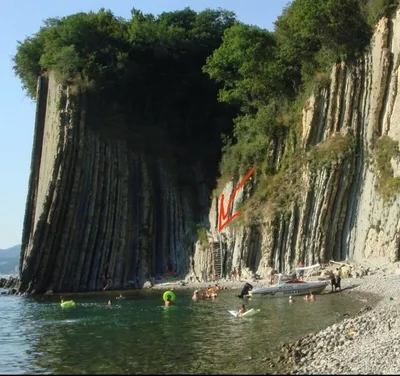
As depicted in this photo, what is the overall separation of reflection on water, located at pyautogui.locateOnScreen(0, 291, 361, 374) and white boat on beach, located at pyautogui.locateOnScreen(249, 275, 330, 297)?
132cm

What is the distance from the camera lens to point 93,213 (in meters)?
50.8

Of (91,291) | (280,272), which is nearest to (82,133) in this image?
(91,291)

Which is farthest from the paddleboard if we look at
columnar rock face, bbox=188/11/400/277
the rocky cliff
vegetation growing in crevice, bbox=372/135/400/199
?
vegetation growing in crevice, bbox=372/135/400/199

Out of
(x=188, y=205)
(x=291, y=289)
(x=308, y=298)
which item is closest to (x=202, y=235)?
(x=188, y=205)

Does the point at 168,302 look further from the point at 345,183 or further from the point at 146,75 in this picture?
the point at 146,75

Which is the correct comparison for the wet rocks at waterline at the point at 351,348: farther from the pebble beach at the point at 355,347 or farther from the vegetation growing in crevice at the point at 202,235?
the vegetation growing in crevice at the point at 202,235

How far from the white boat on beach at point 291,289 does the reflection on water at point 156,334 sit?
132 centimetres

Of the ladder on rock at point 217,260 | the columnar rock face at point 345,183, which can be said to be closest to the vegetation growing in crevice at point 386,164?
the columnar rock face at point 345,183

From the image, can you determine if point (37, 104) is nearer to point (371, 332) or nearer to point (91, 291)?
point (91, 291)

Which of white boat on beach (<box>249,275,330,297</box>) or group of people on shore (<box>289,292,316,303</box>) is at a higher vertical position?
white boat on beach (<box>249,275,330,297</box>)

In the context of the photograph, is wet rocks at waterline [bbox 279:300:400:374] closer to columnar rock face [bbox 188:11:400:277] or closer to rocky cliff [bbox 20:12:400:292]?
rocky cliff [bbox 20:12:400:292]

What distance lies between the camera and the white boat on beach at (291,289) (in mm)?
34875

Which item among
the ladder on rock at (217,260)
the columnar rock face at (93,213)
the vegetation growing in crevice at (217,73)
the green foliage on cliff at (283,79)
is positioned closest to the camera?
the green foliage on cliff at (283,79)

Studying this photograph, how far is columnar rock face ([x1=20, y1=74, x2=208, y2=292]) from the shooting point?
4950 centimetres
